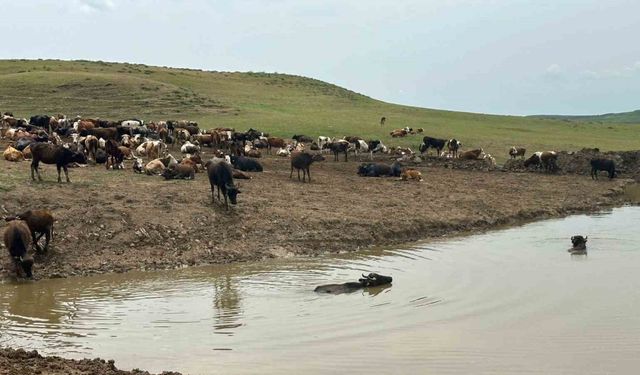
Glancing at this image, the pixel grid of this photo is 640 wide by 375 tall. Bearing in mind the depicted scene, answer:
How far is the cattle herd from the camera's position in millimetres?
19672

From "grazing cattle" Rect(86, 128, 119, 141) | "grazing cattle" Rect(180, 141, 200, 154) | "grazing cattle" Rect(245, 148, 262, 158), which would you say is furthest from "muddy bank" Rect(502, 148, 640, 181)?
"grazing cattle" Rect(86, 128, 119, 141)

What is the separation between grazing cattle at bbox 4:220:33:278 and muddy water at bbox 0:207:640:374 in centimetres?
→ 43

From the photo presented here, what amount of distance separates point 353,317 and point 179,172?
42.1ft

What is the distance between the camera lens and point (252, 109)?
54.7m

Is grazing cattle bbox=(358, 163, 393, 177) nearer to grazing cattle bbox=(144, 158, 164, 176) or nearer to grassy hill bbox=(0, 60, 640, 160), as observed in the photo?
grazing cattle bbox=(144, 158, 164, 176)

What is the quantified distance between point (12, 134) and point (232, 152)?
946cm

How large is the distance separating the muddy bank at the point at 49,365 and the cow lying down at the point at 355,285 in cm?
513

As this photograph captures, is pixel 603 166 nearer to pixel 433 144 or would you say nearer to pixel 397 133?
pixel 433 144

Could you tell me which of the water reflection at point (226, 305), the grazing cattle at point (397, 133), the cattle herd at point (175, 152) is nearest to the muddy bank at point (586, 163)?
the cattle herd at point (175, 152)

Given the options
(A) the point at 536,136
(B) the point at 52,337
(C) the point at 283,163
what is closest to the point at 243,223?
(B) the point at 52,337

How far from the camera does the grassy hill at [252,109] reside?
45.8 metres

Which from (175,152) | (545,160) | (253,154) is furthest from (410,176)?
(545,160)

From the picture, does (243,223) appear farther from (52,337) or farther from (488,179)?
(488,179)

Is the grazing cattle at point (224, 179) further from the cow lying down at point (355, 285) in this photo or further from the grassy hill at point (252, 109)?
the grassy hill at point (252, 109)
